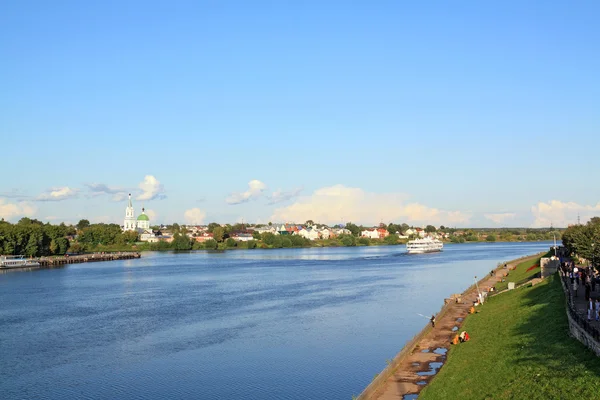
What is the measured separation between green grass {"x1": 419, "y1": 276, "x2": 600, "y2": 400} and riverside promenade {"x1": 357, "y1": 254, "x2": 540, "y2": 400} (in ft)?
2.70

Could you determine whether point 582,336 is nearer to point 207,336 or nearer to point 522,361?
point 522,361

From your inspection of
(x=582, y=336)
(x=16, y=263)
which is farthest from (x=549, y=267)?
(x=16, y=263)

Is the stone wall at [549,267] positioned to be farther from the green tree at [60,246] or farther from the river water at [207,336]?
the green tree at [60,246]

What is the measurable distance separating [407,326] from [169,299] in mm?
31708

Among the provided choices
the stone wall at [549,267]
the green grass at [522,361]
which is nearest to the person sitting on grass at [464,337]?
the green grass at [522,361]

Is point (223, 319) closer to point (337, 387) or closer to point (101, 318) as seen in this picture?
point (101, 318)

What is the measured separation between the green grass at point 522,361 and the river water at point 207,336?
5.80 metres

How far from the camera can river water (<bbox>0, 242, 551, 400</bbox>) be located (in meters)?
32.8

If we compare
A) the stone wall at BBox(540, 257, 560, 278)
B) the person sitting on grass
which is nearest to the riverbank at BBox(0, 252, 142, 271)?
the stone wall at BBox(540, 257, 560, 278)

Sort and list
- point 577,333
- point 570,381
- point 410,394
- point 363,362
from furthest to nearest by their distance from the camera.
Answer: point 363,362 → point 410,394 → point 577,333 → point 570,381

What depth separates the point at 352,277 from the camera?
3757 inches

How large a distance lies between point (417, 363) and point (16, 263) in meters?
121

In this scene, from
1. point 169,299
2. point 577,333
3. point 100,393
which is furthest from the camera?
point 169,299

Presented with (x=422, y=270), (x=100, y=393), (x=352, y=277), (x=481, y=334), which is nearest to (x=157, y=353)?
(x=100, y=393)
